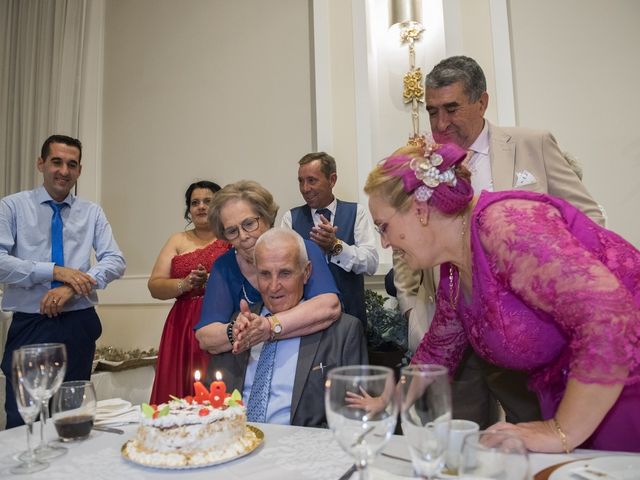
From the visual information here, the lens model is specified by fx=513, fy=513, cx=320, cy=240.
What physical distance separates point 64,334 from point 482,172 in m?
2.35

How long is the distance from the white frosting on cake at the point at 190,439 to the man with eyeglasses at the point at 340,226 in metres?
1.65

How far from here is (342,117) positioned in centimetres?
392

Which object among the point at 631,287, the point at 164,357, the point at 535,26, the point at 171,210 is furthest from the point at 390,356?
the point at 171,210

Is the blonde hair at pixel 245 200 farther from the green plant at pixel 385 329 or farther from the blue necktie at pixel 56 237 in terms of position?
the blue necktie at pixel 56 237

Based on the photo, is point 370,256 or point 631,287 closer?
point 631,287

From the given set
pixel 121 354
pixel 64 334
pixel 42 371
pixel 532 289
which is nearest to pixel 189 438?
pixel 42 371

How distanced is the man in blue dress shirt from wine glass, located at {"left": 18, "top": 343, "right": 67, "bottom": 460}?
1.66 metres

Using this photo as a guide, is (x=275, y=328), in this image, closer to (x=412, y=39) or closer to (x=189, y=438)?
Result: (x=189, y=438)

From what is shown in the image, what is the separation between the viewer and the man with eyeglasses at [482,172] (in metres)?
1.84

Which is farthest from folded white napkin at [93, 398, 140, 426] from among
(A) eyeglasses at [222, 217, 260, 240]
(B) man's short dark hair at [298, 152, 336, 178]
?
(B) man's short dark hair at [298, 152, 336, 178]

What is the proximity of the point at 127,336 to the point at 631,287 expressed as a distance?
446cm

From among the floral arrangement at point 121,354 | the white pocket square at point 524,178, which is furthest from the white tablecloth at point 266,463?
the floral arrangement at point 121,354

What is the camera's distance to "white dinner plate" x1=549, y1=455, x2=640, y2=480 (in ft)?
2.92

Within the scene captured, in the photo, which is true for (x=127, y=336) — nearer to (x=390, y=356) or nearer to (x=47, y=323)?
(x=47, y=323)
